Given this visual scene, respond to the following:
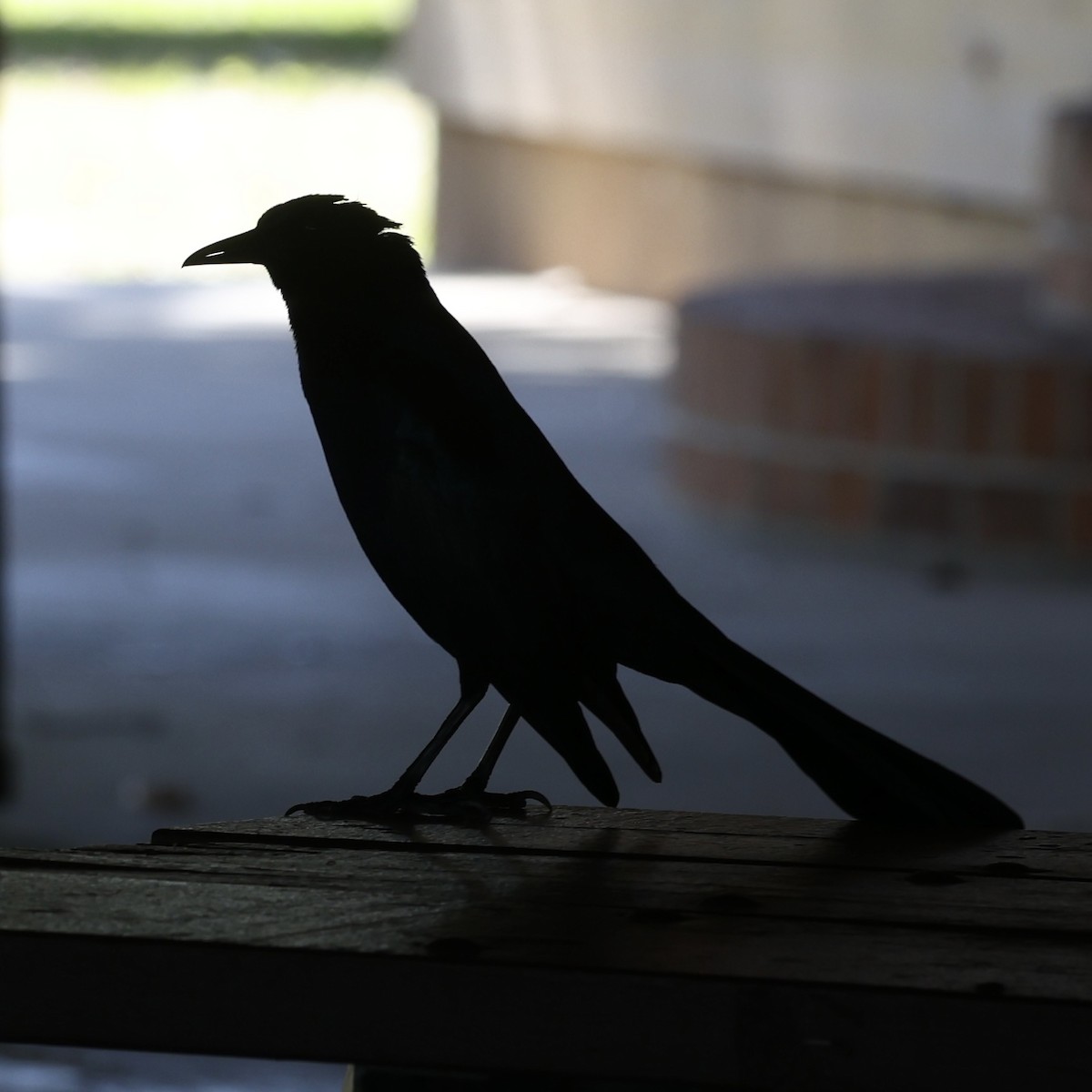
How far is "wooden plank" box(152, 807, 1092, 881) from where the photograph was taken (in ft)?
7.29

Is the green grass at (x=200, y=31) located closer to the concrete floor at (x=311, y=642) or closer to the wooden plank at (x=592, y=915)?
the concrete floor at (x=311, y=642)

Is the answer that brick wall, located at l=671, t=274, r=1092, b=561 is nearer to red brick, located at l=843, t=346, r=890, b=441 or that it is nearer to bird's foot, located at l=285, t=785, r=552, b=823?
red brick, located at l=843, t=346, r=890, b=441

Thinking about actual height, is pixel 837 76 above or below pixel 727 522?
above

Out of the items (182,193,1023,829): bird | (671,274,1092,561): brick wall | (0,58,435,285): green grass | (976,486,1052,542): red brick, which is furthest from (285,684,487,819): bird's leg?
(0,58,435,285): green grass

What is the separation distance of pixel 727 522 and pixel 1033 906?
732cm

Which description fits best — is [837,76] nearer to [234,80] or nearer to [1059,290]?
[1059,290]

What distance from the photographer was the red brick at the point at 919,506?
339 inches

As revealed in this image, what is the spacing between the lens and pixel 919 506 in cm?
867

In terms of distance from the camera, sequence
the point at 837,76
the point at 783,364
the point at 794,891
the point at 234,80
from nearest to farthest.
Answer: the point at 794,891 → the point at 783,364 → the point at 837,76 → the point at 234,80

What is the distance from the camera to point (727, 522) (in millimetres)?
9352

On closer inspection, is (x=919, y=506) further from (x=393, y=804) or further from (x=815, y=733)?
(x=815, y=733)

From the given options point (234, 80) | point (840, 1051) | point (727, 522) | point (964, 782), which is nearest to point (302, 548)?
point (727, 522)

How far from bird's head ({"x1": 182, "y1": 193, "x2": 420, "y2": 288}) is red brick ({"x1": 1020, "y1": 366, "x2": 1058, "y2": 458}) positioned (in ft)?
20.6

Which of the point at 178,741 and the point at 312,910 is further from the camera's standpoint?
the point at 178,741
